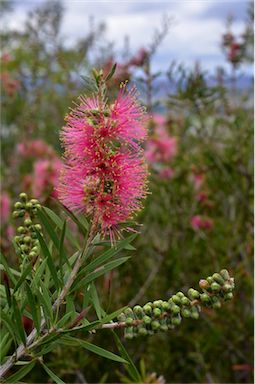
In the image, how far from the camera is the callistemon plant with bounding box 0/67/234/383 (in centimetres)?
84

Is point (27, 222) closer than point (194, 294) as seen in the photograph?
No

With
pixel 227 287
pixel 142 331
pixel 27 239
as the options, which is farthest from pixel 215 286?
pixel 27 239

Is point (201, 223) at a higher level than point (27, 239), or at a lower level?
lower

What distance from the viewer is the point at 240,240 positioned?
8.57 ft

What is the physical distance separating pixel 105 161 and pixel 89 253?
156mm

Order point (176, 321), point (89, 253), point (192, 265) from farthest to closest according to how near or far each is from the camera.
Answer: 1. point (192, 265)
2. point (89, 253)
3. point (176, 321)

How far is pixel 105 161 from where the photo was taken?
36.3 inches

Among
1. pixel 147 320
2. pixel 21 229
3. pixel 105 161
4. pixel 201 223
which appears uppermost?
pixel 105 161

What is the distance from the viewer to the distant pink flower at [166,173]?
2.75 m

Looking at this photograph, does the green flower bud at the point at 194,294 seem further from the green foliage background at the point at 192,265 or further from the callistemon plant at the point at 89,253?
the green foliage background at the point at 192,265

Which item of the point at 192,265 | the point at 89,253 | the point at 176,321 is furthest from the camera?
the point at 192,265

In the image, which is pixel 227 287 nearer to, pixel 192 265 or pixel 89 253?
pixel 89 253

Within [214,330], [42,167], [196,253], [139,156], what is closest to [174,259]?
[196,253]

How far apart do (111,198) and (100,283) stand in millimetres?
1578
